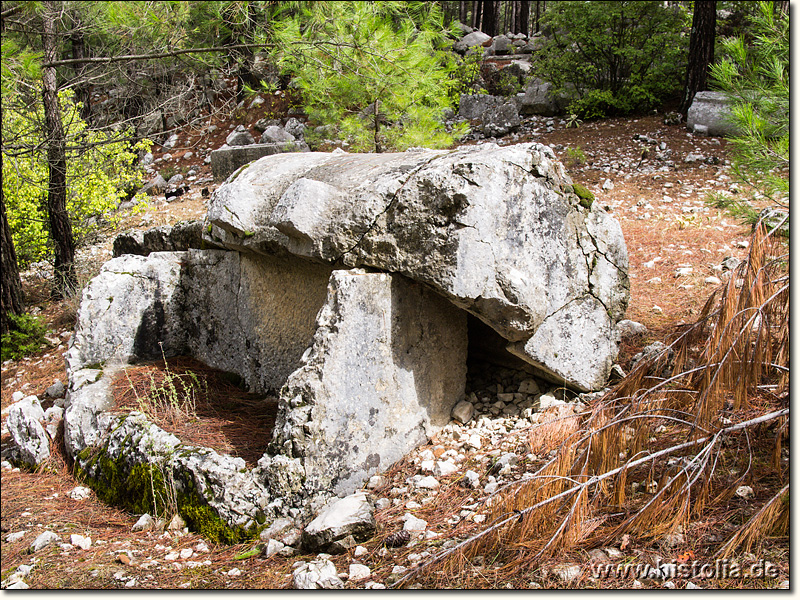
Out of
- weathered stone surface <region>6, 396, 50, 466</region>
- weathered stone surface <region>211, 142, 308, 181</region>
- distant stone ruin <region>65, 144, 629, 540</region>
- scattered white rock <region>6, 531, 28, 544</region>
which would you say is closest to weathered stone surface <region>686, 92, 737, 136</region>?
weathered stone surface <region>211, 142, 308, 181</region>

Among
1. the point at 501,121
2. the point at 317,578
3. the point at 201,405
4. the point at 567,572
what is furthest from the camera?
the point at 501,121

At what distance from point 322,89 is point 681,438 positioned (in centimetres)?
561

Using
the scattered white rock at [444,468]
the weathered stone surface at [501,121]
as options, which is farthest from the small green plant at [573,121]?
the scattered white rock at [444,468]

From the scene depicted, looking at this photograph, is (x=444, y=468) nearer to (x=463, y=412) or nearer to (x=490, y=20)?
(x=463, y=412)

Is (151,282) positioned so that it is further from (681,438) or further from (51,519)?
(681,438)

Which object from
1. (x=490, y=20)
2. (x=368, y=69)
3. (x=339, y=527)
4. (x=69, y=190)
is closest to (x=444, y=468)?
(x=339, y=527)

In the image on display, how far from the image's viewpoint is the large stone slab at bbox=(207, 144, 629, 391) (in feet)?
11.5

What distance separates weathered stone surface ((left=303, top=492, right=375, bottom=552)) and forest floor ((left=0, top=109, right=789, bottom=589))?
83 millimetres

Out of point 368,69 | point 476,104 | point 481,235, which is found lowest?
point 481,235

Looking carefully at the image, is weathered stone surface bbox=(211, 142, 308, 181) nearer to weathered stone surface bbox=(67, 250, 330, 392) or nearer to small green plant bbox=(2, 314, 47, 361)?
small green plant bbox=(2, 314, 47, 361)

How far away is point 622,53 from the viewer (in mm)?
11133

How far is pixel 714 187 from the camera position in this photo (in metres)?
8.01

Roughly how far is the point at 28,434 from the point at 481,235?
3.35 meters

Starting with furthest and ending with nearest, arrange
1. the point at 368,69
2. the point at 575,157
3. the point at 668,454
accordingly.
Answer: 1. the point at 575,157
2. the point at 368,69
3. the point at 668,454
